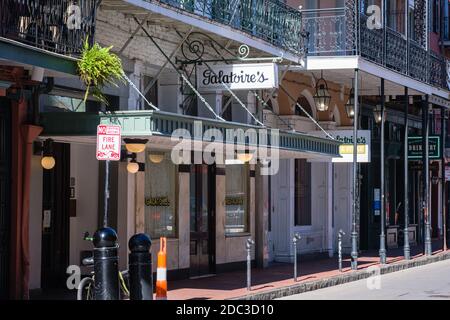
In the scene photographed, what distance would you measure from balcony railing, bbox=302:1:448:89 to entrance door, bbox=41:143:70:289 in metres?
8.00

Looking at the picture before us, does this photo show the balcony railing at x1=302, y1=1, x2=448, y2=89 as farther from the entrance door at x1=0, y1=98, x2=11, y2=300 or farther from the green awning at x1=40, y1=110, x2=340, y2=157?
the entrance door at x1=0, y1=98, x2=11, y2=300

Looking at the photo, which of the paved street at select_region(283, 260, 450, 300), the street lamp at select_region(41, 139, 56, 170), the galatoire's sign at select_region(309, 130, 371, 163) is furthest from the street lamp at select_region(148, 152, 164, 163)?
the galatoire's sign at select_region(309, 130, 371, 163)

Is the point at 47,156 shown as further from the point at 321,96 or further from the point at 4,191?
the point at 321,96

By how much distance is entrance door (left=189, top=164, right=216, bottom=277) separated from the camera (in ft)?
64.7

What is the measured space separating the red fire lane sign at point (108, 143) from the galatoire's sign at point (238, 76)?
5.66 m

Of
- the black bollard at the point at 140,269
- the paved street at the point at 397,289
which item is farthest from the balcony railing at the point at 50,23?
the paved street at the point at 397,289

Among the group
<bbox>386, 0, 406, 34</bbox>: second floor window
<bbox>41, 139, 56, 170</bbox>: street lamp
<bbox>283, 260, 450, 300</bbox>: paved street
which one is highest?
<bbox>386, 0, 406, 34</bbox>: second floor window

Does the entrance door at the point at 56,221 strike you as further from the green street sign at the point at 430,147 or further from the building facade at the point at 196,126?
the green street sign at the point at 430,147

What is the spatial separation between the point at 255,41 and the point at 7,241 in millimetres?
7379

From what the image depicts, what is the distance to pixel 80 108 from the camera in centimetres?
1619

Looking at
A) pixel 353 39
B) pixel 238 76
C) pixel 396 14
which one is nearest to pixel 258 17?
pixel 238 76

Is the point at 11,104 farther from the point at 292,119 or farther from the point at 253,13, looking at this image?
the point at 292,119

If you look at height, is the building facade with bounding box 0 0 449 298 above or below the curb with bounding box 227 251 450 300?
above
